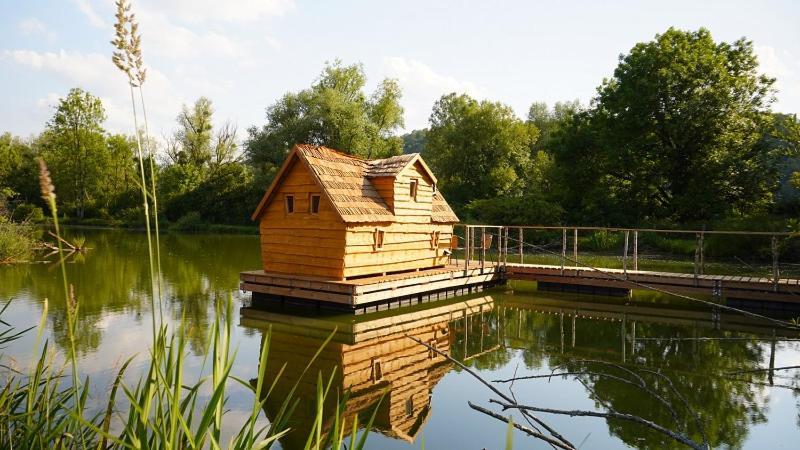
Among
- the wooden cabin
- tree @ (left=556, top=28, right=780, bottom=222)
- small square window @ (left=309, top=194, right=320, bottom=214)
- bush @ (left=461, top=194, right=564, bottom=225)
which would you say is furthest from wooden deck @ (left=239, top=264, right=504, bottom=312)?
tree @ (left=556, top=28, right=780, bottom=222)

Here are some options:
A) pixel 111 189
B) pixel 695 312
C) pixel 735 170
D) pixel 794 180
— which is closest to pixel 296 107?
pixel 111 189

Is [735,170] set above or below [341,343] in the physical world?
above

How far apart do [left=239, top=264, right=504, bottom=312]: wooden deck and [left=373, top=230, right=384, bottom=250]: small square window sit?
0.84 m

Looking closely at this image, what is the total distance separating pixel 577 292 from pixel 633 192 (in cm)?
1283

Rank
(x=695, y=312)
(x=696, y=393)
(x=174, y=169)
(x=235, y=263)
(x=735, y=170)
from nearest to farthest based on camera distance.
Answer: (x=696, y=393) < (x=695, y=312) < (x=235, y=263) < (x=735, y=170) < (x=174, y=169)

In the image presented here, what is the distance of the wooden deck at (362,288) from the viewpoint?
44.8 ft

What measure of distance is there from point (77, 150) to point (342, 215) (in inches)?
1837

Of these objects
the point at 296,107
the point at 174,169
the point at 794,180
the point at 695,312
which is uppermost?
the point at 296,107

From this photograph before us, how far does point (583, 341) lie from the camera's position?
39.6 feet

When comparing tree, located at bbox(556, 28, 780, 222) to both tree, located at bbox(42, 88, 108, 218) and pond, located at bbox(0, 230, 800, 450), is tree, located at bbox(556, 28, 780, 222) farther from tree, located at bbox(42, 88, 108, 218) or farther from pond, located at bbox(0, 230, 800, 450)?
tree, located at bbox(42, 88, 108, 218)

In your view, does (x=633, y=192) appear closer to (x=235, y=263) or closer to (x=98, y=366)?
Answer: (x=235, y=263)

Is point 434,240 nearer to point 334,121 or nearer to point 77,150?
point 334,121

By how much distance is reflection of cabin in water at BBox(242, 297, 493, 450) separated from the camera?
291 inches

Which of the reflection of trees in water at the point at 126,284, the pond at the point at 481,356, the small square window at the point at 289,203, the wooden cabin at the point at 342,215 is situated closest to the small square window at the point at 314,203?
the wooden cabin at the point at 342,215
